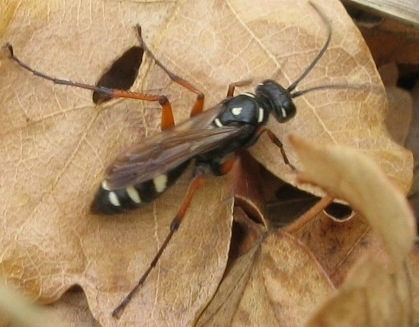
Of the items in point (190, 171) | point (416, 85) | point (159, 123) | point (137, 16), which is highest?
point (137, 16)

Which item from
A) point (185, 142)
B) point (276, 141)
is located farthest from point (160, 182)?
point (276, 141)

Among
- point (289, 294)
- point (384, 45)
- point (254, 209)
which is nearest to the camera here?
point (289, 294)

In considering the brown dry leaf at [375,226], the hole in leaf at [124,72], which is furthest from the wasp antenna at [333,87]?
the brown dry leaf at [375,226]

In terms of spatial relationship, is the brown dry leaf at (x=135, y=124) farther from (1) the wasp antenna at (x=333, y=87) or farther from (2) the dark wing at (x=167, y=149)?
(2) the dark wing at (x=167, y=149)

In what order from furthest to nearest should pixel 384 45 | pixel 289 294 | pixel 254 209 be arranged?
pixel 384 45 < pixel 254 209 < pixel 289 294

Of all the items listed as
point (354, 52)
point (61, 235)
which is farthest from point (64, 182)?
point (354, 52)

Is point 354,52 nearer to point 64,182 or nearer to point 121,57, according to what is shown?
point 121,57

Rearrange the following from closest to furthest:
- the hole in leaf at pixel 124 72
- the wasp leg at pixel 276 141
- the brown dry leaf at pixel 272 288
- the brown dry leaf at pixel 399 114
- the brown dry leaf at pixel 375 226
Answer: the brown dry leaf at pixel 375 226 < the brown dry leaf at pixel 272 288 < the wasp leg at pixel 276 141 < the hole in leaf at pixel 124 72 < the brown dry leaf at pixel 399 114
